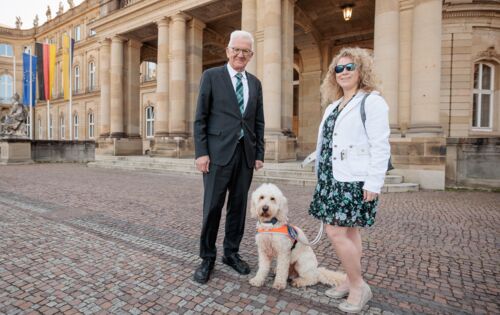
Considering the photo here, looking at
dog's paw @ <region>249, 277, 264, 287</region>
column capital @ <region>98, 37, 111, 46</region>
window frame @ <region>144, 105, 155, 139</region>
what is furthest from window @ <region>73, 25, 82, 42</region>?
dog's paw @ <region>249, 277, 264, 287</region>

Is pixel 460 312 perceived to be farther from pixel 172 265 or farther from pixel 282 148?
pixel 282 148

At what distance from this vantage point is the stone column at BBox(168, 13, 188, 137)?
1514 cm

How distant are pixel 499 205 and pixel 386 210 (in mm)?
3031

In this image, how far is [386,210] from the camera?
603 cm

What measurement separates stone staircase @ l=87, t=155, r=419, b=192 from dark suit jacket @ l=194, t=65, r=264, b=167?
10.6 ft

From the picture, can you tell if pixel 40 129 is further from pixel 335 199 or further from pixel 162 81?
pixel 335 199

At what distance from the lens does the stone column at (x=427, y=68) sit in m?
9.03

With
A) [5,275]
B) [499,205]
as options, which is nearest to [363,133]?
[5,275]

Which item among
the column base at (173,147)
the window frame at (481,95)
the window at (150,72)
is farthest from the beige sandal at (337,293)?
the window at (150,72)

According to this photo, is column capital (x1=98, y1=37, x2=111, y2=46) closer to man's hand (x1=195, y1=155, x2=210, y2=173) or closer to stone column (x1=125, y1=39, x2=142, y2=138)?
stone column (x1=125, y1=39, x2=142, y2=138)

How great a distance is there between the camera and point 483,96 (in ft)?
43.1

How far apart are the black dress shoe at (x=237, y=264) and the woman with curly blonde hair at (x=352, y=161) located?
104 cm

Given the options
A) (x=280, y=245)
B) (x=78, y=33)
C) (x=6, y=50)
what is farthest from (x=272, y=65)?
(x=6, y=50)

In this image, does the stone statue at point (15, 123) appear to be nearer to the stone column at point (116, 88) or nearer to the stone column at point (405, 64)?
the stone column at point (116, 88)
